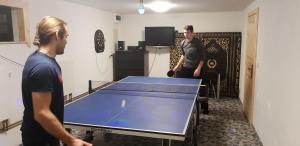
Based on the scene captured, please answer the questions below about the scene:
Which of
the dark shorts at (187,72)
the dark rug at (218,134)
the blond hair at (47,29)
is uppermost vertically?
the blond hair at (47,29)

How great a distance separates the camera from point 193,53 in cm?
425

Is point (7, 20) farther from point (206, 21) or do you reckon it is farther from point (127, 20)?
point (206, 21)

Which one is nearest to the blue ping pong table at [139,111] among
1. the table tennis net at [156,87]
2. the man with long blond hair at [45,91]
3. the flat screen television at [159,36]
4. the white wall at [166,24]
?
the table tennis net at [156,87]

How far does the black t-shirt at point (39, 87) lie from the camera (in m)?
1.36

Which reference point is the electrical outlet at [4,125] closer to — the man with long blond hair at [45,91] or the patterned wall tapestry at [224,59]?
the man with long blond hair at [45,91]

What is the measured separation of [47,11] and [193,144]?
2.96 meters

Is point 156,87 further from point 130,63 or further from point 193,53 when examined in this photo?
point 130,63

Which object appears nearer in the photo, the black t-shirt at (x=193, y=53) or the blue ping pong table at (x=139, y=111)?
the blue ping pong table at (x=139, y=111)

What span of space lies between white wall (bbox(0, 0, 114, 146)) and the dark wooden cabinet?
0.19 meters

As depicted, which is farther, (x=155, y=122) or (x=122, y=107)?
(x=122, y=107)

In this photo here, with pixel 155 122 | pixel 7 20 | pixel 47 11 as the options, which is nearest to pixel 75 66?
pixel 47 11

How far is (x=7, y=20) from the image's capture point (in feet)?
10.6

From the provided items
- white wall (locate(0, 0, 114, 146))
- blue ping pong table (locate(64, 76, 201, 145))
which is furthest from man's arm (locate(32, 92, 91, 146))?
white wall (locate(0, 0, 114, 146))

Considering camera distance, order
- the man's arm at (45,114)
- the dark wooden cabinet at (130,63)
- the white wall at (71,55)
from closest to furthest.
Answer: the man's arm at (45,114), the white wall at (71,55), the dark wooden cabinet at (130,63)
